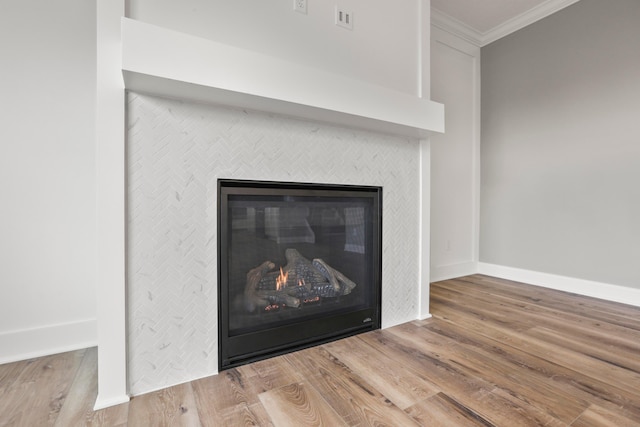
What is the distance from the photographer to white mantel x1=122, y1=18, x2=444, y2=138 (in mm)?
1091

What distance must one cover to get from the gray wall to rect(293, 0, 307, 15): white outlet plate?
266 cm

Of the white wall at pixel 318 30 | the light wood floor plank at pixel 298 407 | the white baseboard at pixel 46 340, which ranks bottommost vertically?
the light wood floor plank at pixel 298 407

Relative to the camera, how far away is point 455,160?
3.27 meters

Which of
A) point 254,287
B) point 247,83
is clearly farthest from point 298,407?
point 247,83

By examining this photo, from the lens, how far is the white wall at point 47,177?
4.96 feet

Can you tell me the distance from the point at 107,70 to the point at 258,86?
22.7 inches

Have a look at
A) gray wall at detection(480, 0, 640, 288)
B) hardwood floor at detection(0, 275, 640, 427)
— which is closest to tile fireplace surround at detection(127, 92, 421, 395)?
hardwood floor at detection(0, 275, 640, 427)

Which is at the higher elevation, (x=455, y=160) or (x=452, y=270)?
(x=455, y=160)

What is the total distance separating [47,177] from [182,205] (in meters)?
0.89

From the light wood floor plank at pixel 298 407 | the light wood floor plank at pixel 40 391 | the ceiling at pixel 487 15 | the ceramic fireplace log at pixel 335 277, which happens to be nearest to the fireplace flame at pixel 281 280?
the ceramic fireplace log at pixel 335 277

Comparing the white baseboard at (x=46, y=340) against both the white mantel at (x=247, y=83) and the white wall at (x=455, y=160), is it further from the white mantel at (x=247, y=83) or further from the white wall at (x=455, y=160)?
the white wall at (x=455, y=160)

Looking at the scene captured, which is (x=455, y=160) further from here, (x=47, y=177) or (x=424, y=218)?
(x=47, y=177)

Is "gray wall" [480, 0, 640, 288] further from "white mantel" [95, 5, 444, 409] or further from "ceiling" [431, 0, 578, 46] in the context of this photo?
"white mantel" [95, 5, 444, 409]

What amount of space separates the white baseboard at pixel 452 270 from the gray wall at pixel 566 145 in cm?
17
